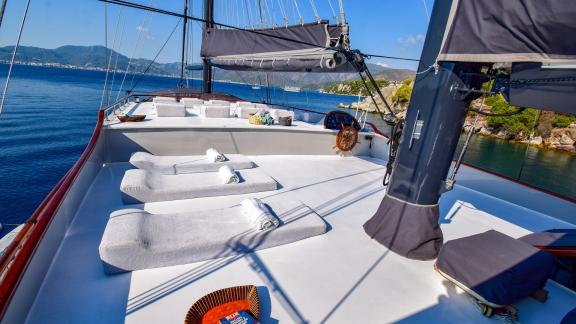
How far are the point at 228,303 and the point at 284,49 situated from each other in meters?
3.35

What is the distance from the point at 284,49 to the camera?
4078 millimetres

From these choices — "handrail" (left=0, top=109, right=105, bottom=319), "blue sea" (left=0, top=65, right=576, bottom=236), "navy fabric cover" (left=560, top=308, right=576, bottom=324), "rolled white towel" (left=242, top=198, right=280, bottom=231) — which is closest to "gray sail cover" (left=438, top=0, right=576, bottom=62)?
"navy fabric cover" (left=560, top=308, right=576, bottom=324)

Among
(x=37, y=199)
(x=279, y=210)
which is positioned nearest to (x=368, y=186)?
(x=279, y=210)

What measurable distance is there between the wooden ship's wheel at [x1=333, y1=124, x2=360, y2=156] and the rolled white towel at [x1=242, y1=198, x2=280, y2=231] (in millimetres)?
4096

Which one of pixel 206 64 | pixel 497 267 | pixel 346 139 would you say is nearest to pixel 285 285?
pixel 497 267

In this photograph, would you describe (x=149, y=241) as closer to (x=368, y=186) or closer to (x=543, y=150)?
(x=368, y=186)

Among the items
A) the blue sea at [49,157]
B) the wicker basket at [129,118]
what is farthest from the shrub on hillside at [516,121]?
the wicker basket at [129,118]

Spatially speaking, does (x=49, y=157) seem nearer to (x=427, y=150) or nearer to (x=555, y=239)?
(x=427, y=150)

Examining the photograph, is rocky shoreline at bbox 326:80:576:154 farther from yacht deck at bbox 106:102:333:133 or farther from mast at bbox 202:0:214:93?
yacht deck at bbox 106:102:333:133

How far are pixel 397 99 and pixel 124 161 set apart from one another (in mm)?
50326

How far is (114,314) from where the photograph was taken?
2.07 metres

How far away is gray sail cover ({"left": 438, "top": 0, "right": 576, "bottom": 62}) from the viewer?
1718 millimetres

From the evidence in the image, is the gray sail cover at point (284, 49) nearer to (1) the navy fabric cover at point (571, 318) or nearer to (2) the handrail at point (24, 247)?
(2) the handrail at point (24, 247)

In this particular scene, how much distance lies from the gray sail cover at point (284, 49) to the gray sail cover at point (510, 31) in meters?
1.33
